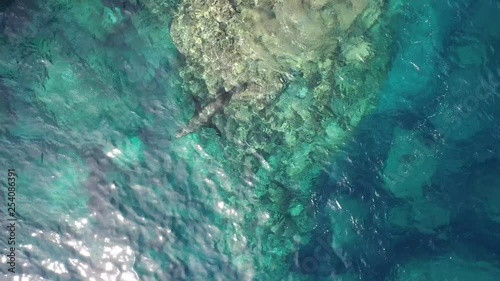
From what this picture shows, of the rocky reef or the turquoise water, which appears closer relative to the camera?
the turquoise water

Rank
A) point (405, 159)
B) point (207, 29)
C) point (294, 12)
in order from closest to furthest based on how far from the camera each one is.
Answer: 1. point (294, 12)
2. point (207, 29)
3. point (405, 159)

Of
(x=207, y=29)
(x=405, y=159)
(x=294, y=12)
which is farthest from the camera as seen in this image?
(x=405, y=159)

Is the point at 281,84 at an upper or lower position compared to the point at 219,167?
upper

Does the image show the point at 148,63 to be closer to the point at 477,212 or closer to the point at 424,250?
the point at 424,250

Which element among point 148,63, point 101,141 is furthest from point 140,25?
point 101,141

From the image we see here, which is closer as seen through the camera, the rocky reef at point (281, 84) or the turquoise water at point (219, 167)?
the turquoise water at point (219, 167)

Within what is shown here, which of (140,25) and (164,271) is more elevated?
(140,25)

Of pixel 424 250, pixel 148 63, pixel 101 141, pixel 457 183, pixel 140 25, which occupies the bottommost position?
pixel 424 250

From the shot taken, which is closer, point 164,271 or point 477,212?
point 164,271
